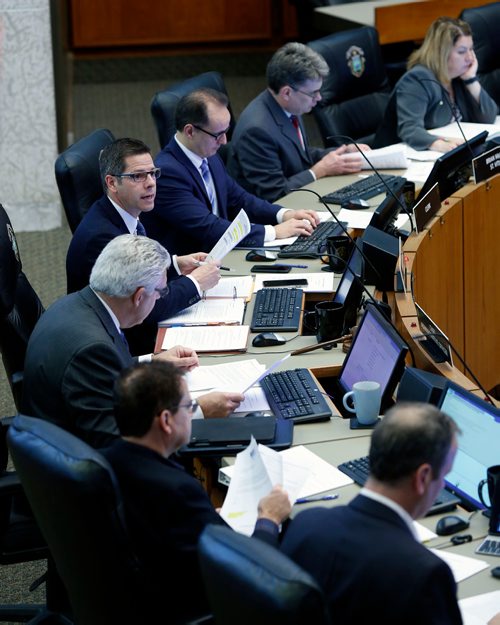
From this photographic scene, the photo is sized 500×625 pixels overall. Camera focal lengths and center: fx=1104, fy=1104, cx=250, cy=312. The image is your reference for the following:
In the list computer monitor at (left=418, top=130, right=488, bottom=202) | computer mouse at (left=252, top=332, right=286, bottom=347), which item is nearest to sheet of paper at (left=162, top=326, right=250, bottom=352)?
computer mouse at (left=252, top=332, right=286, bottom=347)

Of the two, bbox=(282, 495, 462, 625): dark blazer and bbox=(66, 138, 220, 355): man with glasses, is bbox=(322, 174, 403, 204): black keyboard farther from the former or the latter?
bbox=(282, 495, 462, 625): dark blazer

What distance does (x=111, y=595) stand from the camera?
7.29 feet

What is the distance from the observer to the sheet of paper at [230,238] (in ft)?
12.7

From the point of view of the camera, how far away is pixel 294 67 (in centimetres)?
501

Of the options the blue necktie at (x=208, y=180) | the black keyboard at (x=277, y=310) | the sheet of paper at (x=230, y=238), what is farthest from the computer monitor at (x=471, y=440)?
the blue necktie at (x=208, y=180)

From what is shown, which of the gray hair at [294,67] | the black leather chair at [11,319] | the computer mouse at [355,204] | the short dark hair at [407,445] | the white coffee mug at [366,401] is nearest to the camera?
the short dark hair at [407,445]

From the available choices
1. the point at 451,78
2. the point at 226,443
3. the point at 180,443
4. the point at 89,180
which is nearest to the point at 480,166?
the point at 451,78

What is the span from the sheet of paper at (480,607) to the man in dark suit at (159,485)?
418mm

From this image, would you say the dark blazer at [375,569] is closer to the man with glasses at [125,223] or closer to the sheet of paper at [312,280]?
the man with glasses at [125,223]

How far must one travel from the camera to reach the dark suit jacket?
146 inches

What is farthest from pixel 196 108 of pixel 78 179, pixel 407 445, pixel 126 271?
pixel 407 445

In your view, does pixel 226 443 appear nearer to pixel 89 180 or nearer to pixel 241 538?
pixel 241 538

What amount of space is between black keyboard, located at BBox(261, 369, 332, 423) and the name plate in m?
1.91

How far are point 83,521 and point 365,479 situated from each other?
0.78 metres
